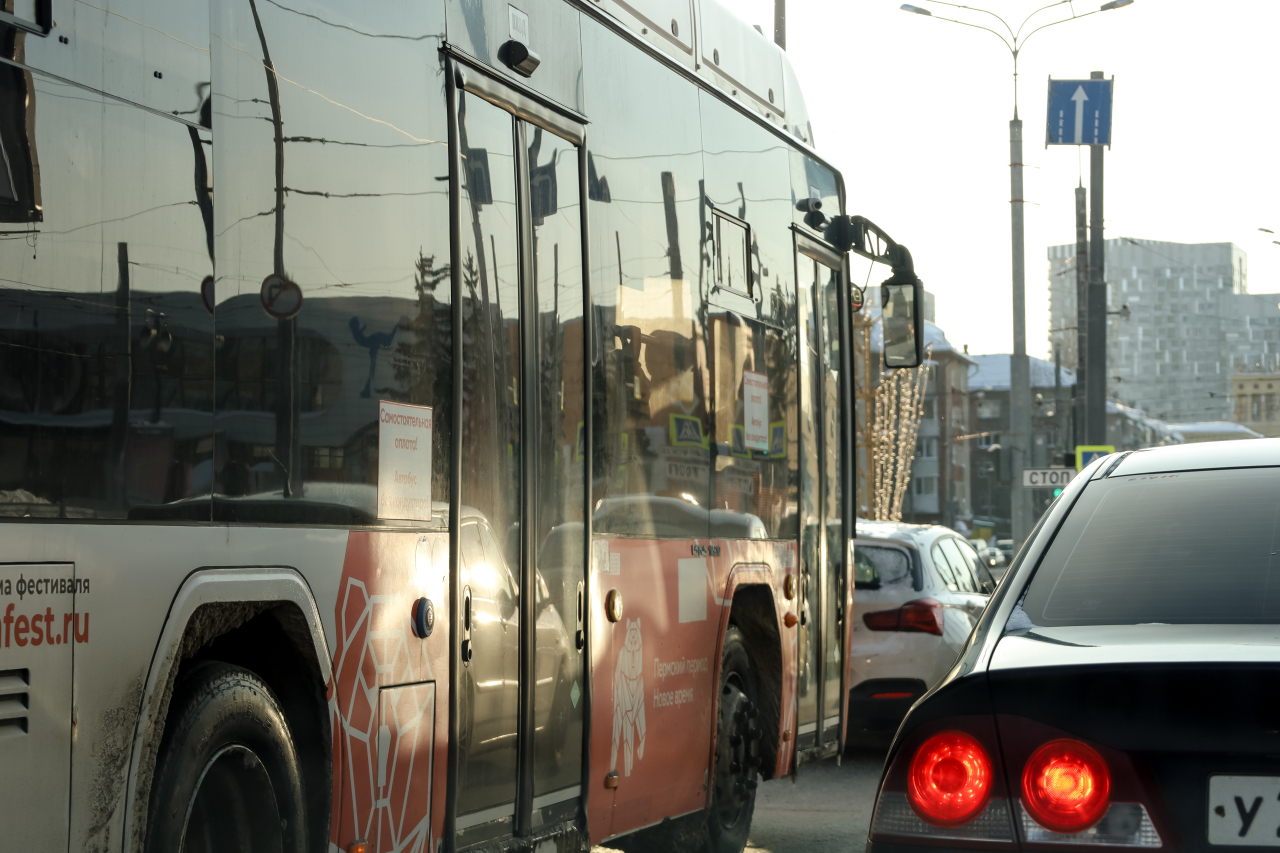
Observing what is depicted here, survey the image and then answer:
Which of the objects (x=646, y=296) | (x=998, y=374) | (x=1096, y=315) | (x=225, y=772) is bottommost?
(x=225, y=772)

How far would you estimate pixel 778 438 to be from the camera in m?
8.28

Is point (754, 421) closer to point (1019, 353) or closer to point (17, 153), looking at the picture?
point (17, 153)

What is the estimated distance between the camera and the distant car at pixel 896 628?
1206 centimetres

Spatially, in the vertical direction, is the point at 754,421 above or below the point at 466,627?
above

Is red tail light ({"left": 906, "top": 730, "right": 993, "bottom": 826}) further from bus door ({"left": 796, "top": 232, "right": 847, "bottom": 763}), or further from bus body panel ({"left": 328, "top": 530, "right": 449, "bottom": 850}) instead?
bus door ({"left": 796, "top": 232, "right": 847, "bottom": 763})

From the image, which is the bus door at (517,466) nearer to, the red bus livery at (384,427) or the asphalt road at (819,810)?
the red bus livery at (384,427)

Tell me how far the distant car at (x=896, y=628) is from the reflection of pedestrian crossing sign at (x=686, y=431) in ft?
16.9

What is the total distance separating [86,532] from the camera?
3.31 meters

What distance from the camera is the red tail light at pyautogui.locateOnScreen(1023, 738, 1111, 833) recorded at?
3008mm

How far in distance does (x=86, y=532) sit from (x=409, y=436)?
1525mm

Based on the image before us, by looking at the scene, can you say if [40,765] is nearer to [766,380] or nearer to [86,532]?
[86,532]

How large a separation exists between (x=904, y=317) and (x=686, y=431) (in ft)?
11.1

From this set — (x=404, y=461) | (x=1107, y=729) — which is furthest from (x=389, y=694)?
(x=1107, y=729)

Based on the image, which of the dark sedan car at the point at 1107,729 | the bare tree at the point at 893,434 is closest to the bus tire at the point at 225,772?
the dark sedan car at the point at 1107,729
